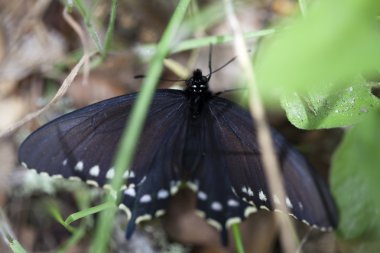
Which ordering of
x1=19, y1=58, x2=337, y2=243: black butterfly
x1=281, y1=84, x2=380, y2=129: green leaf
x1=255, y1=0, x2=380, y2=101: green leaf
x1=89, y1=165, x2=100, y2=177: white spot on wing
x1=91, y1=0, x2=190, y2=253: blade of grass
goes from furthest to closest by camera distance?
x1=89, y1=165, x2=100, y2=177: white spot on wing → x1=19, y1=58, x2=337, y2=243: black butterfly → x1=281, y1=84, x2=380, y2=129: green leaf → x1=91, y1=0, x2=190, y2=253: blade of grass → x1=255, y1=0, x2=380, y2=101: green leaf

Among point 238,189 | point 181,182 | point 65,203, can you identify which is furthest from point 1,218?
point 238,189

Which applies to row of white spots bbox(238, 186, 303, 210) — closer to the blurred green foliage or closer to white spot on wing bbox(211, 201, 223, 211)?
white spot on wing bbox(211, 201, 223, 211)

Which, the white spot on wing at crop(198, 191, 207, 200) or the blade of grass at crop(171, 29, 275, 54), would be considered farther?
the white spot on wing at crop(198, 191, 207, 200)

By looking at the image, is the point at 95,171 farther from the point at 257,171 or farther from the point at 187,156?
the point at 257,171

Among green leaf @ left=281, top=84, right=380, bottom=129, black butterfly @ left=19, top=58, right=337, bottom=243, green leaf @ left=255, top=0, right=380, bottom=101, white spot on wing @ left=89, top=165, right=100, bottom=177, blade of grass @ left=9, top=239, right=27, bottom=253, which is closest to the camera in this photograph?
green leaf @ left=255, top=0, right=380, bottom=101

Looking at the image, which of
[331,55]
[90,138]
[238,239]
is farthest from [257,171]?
[331,55]

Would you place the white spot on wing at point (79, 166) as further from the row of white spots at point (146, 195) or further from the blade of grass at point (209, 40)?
the blade of grass at point (209, 40)

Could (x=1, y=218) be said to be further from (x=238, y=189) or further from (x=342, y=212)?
(x=342, y=212)

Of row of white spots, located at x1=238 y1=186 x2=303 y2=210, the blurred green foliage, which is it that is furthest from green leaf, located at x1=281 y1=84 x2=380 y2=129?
A: the blurred green foliage
